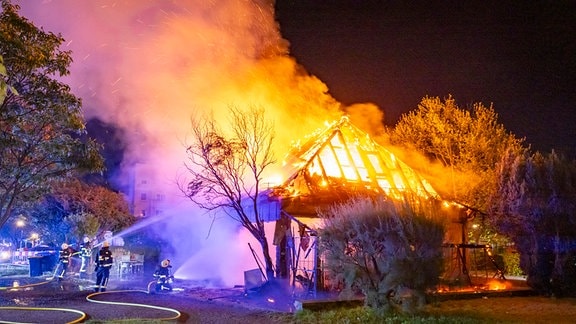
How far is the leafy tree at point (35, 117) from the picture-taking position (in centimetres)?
1203

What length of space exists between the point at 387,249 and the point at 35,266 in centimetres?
1678

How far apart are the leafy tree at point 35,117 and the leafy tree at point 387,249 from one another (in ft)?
24.3

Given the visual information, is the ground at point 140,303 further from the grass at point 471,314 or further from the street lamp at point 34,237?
the street lamp at point 34,237

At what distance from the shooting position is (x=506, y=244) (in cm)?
2402

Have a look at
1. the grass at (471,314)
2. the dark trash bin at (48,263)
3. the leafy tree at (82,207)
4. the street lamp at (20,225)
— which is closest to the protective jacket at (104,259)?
the dark trash bin at (48,263)

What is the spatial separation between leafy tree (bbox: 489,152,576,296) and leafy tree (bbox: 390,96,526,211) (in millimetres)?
11490

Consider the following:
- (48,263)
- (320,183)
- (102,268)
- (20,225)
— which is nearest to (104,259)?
(102,268)

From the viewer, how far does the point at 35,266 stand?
68.7 ft

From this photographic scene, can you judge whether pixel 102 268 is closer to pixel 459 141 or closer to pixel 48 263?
pixel 48 263

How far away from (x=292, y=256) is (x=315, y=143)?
5.09m

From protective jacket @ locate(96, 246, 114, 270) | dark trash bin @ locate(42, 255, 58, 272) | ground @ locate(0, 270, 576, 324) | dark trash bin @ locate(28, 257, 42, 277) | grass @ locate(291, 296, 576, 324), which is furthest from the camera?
dark trash bin @ locate(42, 255, 58, 272)

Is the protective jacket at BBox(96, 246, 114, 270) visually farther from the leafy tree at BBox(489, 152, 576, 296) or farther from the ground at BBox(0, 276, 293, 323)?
the leafy tree at BBox(489, 152, 576, 296)

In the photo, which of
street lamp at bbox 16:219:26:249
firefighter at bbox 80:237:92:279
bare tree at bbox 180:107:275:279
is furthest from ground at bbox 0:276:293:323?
street lamp at bbox 16:219:26:249

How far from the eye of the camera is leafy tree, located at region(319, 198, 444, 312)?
373 inches
